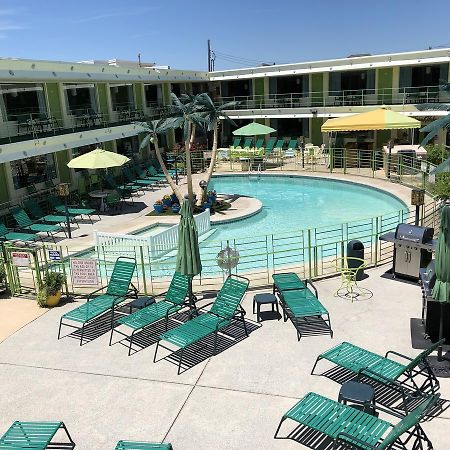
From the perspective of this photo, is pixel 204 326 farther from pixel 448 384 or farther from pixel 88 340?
pixel 448 384

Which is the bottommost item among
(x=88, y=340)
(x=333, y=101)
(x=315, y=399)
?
(x=88, y=340)

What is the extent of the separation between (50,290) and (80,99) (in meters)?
18.4

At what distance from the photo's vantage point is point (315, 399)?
21.9ft

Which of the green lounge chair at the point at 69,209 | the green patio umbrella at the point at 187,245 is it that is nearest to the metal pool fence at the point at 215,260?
the green patio umbrella at the point at 187,245

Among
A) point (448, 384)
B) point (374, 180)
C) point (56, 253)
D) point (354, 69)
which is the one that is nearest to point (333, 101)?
point (354, 69)

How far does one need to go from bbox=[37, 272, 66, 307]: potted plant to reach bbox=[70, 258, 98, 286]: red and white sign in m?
0.40

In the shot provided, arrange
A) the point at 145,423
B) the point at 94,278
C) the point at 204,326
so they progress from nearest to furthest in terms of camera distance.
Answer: the point at 145,423
the point at 204,326
the point at 94,278

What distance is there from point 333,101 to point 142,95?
13.4 m

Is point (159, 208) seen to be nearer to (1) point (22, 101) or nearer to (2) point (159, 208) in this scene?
(2) point (159, 208)

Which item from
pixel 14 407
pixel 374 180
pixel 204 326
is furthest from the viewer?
pixel 374 180

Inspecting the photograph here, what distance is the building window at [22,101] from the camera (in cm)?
2150

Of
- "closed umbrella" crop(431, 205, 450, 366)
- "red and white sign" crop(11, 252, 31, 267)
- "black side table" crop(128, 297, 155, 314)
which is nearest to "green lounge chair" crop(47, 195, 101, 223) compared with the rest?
"red and white sign" crop(11, 252, 31, 267)

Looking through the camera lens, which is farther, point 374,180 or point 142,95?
point 142,95

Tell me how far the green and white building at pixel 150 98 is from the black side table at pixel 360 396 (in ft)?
52.0
